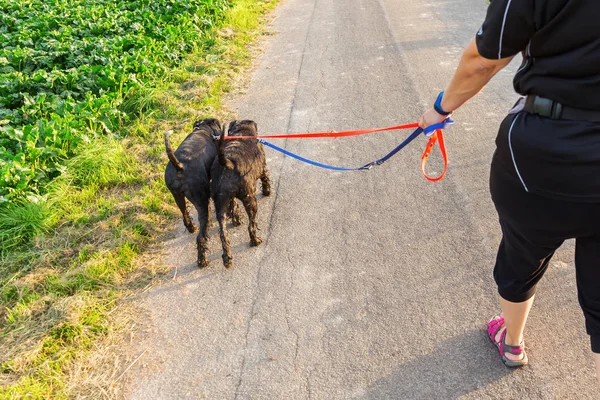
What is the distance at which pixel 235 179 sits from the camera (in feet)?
12.5

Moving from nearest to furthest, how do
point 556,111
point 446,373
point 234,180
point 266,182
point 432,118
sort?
1. point 556,111
2. point 432,118
3. point 446,373
4. point 234,180
5. point 266,182

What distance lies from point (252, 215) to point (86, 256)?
1541 mm

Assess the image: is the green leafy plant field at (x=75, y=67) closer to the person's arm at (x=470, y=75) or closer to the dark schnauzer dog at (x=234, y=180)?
the dark schnauzer dog at (x=234, y=180)

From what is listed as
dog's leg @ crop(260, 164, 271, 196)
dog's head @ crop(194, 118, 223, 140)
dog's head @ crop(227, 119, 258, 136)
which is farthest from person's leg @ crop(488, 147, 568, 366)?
dog's head @ crop(194, 118, 223, 140)

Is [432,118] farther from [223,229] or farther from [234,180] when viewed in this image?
[223,229]

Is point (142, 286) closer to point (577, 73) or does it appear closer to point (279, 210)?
point (279, 210)

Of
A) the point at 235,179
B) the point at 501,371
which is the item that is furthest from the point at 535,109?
the point at 235,179

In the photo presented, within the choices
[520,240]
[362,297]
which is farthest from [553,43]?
[362,297]

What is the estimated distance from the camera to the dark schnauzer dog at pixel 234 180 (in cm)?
377

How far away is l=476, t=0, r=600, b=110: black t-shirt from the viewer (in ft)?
4.98

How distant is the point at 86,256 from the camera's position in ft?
12.9

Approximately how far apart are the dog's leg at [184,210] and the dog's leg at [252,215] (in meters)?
0.58

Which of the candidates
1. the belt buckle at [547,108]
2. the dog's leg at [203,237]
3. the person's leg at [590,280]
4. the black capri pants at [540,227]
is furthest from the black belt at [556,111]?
the dog's leg at [203,237]

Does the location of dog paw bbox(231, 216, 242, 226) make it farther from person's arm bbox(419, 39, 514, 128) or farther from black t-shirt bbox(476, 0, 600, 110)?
black t-shirt bbox(476, 0, 600, 110)
